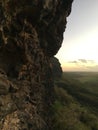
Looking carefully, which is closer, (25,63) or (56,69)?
(25,63)

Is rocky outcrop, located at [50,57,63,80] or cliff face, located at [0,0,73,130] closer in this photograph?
cliff face, located at [0,0,73,130]

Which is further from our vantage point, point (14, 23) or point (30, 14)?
point (30, 14)

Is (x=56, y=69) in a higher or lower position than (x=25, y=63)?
higher

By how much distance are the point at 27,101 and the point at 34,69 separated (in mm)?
5901

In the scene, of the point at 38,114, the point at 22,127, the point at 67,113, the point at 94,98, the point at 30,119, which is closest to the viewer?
the point at 22,127

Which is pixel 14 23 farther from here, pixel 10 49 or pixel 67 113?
pixel 67 113

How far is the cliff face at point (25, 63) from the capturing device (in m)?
35.7

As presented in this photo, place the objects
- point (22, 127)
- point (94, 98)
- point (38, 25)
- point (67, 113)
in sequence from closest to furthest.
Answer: point (22, 127) < point (38, 25) < point (67, 113) < point (94, 98)

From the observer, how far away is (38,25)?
147 ft

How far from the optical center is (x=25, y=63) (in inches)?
1635

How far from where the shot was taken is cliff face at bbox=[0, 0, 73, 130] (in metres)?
35.7

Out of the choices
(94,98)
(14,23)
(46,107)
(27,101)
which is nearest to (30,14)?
(14,23)

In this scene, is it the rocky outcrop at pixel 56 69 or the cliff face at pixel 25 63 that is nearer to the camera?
the cliff face at pixel 25 63

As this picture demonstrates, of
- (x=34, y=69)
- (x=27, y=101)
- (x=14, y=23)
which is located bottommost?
(x=27, y=101)
